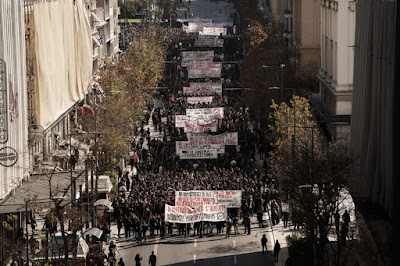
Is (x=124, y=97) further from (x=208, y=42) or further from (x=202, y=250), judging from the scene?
(x=208, y=42)

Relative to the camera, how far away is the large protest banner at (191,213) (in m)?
50.8

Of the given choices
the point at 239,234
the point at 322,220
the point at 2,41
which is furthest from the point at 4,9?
the point at 322,220

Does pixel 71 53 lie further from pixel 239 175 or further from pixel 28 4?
pixel 239 175

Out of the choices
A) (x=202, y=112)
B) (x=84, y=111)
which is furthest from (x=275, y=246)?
(x=84, y=111)

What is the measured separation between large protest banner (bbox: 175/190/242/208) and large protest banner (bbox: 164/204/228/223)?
0.77 ft

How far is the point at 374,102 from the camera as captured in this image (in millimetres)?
43750

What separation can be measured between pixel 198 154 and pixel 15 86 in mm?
17052

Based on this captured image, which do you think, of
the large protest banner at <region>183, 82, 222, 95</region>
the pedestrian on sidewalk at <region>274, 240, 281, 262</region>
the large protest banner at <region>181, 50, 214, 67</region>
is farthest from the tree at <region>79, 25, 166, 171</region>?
the pedestrian on sidewalk at <region>274, 240, 281, 262</region>

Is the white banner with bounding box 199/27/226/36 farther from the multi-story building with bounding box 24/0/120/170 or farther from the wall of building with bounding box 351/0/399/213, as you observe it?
the wall of building with bounding box 351/0/399/213

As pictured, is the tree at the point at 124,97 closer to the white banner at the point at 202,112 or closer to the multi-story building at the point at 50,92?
the multi-story building at the point at 50,92

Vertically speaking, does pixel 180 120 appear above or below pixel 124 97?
below

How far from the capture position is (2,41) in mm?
50344

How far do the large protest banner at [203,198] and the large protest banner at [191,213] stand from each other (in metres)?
0.23

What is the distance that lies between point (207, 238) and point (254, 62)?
45230 millimetres
